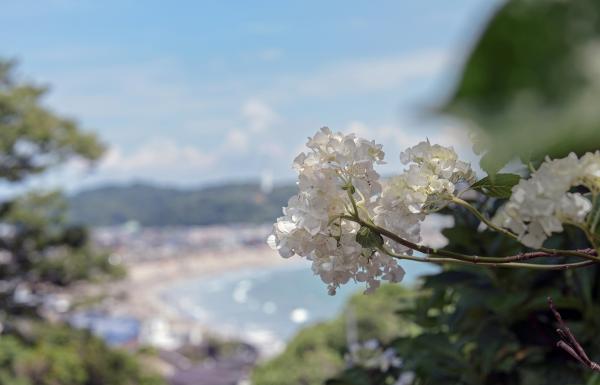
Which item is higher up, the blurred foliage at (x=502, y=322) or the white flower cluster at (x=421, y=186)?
the blurred foliage at (x=502, y=322)

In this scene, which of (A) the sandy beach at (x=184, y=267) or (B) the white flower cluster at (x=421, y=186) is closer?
(B) the white flower cluster at (x=421, y=186)

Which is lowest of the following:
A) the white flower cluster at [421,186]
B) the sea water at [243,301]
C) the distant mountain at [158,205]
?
the white flower cluster at [421,186]

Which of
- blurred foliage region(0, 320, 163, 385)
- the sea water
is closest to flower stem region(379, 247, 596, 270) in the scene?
blurred foliage region(0, 320, 163, 385)

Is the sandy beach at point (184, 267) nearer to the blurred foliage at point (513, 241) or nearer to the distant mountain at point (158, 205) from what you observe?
the distant mountain at point (158, 205)

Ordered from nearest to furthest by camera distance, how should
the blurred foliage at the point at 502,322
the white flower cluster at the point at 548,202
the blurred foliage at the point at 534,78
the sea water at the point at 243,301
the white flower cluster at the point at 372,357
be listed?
1. the blurred foliage at the point at 534,78
2. the white flower cluster at the point at 548,202
3. the blurred foliage at the point at 502,322
4. the white flower cluster at the point at 372,357
5. the sea water at the point at 243,301

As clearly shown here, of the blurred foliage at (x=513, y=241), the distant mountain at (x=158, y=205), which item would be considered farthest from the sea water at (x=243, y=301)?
the blurred foliage at (x=513, y=241)

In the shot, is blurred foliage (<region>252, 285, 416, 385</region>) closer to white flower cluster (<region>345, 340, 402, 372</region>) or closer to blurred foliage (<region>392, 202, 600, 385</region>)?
white flower cluster (<region>345, 340, 402, 372</region>)

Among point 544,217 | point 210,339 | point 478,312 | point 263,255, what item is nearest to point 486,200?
point 478,312
